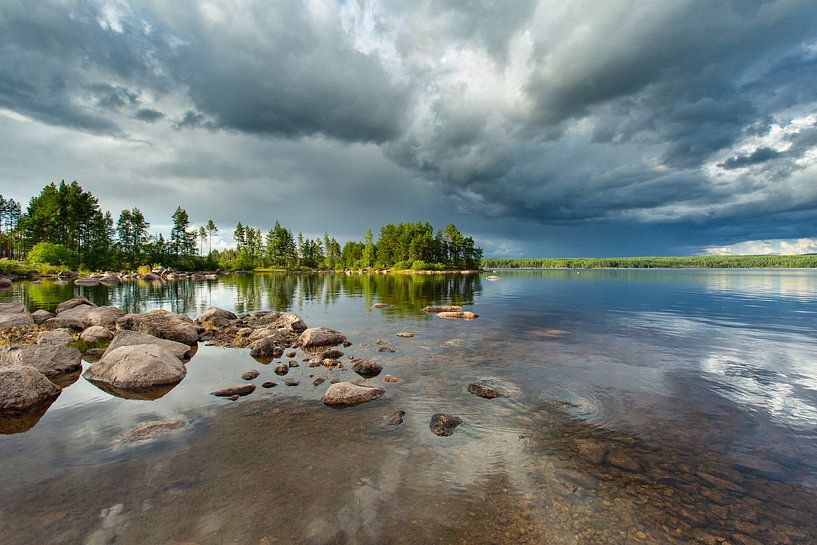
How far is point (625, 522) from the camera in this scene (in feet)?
23.4

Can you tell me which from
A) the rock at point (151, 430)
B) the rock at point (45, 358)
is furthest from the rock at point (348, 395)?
the rock at point (45, 358)

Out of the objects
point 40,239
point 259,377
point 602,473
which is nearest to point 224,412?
point 259,377

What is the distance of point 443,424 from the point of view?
1135 centimetres

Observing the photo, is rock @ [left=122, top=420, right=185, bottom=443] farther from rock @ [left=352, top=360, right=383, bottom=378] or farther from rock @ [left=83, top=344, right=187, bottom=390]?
rock @ [left=352, top=360, right=383, bottom=378]

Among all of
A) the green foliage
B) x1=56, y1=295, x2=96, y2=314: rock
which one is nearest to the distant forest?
the green foliage

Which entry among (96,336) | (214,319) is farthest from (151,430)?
(214,319)

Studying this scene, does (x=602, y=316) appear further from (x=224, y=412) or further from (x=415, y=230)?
(x=415, y=230)

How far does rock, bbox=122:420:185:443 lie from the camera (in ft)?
34.3

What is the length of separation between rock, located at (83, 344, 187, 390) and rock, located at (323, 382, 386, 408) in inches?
298

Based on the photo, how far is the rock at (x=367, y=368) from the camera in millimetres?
17016

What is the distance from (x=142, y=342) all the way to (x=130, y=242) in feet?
518

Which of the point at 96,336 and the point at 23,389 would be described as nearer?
the point at 23,389

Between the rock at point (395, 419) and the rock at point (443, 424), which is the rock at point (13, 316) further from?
the rock at point (443, 424)

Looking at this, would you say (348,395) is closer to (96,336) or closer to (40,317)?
(96,336)
